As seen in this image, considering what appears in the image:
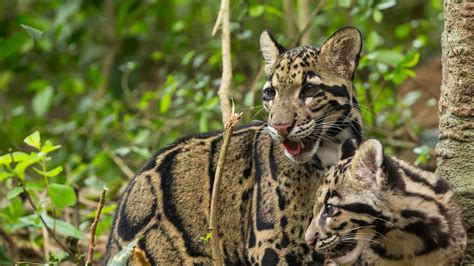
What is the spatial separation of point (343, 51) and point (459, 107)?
0.94m

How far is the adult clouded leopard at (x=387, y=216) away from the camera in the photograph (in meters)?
5.50

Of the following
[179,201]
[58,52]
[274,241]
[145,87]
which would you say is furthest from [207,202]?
[145,87]

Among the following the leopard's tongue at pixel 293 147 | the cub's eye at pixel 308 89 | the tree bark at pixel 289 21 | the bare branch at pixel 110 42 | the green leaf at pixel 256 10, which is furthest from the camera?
the bare branch at pixel 110 42

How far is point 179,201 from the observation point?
648 centimetres

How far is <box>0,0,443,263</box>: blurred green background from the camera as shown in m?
7.82

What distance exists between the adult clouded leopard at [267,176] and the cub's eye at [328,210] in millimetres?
485

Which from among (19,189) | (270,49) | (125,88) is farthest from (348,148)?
(125,88)

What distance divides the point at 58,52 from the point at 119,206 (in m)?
7.39

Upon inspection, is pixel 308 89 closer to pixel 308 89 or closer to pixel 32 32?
pixel 308 89

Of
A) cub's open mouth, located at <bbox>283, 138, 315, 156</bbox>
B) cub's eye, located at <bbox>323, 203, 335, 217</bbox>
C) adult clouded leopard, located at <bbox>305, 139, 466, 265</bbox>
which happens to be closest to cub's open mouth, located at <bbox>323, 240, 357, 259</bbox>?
adult clouded leopard, located at <bbox>305, 139, 466, 265</bbox>

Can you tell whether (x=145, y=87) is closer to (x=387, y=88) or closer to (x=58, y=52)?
(x=58, y=52)

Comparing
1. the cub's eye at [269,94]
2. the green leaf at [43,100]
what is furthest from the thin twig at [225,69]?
the green leaf at [43,100]

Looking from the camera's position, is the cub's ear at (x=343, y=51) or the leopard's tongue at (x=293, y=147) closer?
the leopard's tongue at (x=293, y=147)

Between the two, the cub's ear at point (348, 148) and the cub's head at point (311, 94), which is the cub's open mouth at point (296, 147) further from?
the cub's ear at point (348, 148)
